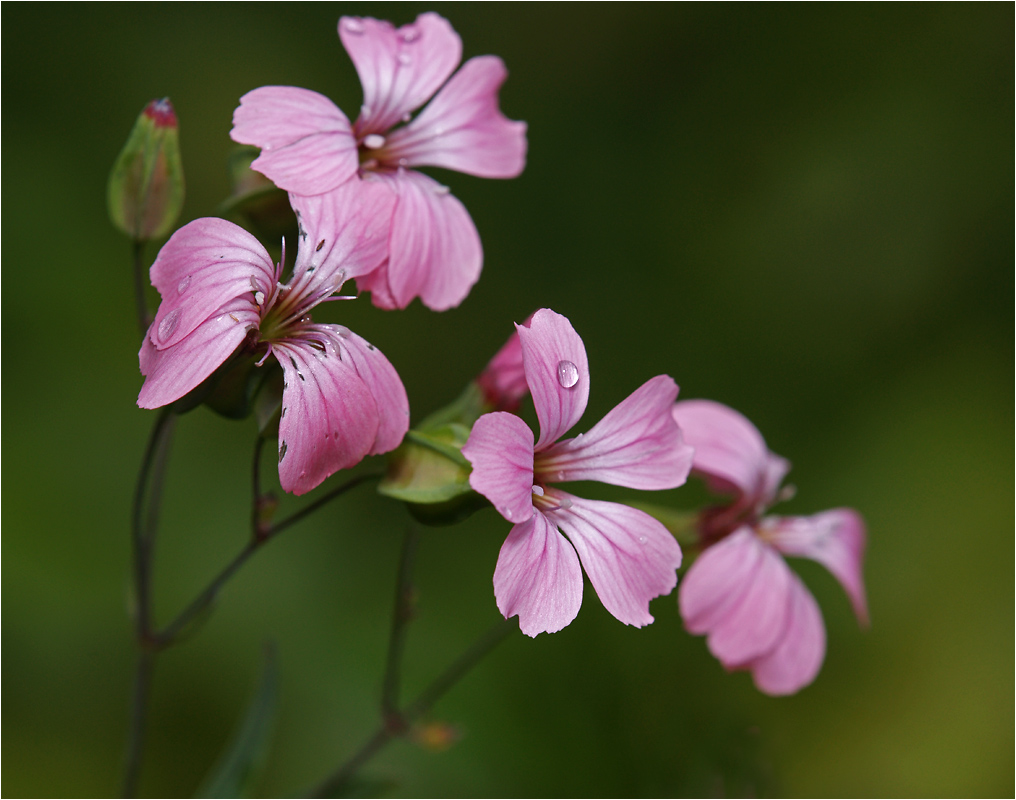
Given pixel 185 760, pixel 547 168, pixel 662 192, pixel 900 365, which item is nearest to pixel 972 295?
pixel 900 365

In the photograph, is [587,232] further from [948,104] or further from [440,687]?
[440,687]

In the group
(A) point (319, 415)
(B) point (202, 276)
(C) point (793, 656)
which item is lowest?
(C) point (793, 656)

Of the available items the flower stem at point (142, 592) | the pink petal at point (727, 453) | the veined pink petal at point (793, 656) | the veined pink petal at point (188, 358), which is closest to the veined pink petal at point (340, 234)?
the veined pink petal at point (188, 358)

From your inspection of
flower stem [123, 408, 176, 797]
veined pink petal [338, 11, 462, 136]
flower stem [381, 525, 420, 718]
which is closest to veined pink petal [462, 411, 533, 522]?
flower stem [381, 525, 420, 718]

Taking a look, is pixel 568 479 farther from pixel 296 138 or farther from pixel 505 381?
pixel 296 138

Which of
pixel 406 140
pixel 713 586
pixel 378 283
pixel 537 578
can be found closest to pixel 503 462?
pixel 537 578

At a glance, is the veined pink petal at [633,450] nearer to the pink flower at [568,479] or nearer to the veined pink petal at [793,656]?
the pink flower at [568,479]
